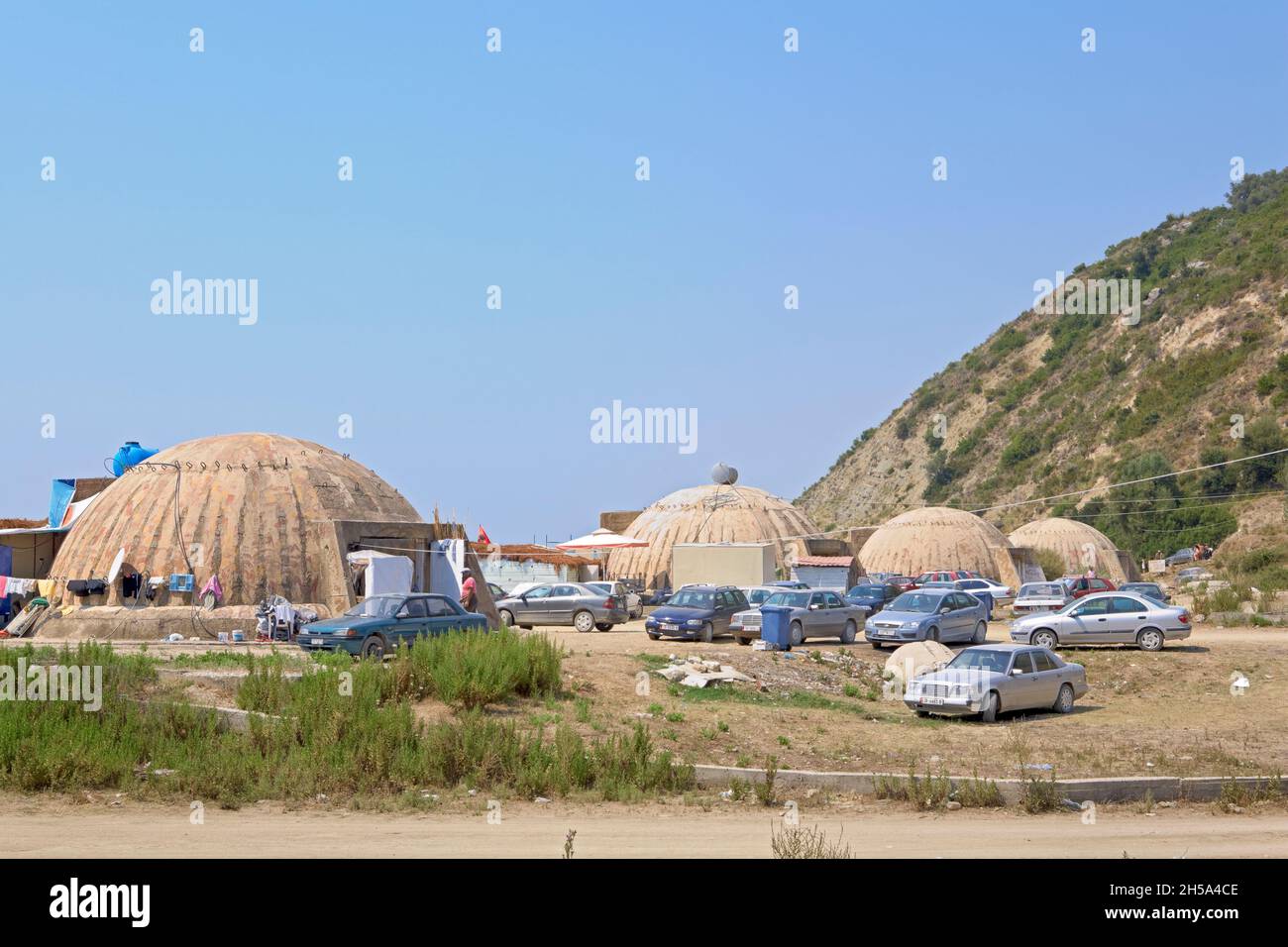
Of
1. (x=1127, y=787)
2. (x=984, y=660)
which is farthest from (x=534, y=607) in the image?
(x=1127, y=787)

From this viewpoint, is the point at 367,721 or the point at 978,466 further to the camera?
the point at 978,466

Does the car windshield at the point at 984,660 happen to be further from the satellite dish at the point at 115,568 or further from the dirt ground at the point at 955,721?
the satellite dish at the point at 115,568

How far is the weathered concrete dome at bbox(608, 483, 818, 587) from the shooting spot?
59.5m

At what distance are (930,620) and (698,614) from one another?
5932 millimetres

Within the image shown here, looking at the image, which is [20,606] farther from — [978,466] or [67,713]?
[978,466]

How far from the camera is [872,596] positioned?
39.7m

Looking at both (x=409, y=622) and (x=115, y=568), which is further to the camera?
(x=115, y=568)

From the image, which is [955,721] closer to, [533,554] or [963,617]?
[963,617]

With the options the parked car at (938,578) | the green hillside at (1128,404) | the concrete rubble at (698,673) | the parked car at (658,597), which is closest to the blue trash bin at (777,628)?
the concrete rubble at (698,673)

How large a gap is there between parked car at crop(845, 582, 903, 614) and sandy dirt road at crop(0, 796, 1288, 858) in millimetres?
25434
